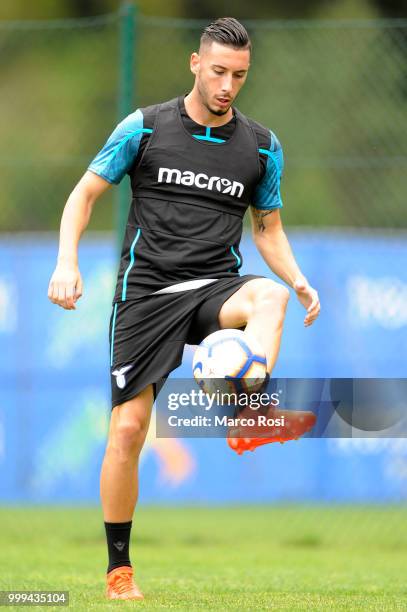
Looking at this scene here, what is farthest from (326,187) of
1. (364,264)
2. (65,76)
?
(65,76)

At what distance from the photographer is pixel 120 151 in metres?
5.90

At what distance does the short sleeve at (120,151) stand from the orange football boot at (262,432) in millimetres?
1284

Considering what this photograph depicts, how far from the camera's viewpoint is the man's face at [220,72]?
573 cm

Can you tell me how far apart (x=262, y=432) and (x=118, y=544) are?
98 centimetres

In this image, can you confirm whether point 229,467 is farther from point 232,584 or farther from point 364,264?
point 232,584

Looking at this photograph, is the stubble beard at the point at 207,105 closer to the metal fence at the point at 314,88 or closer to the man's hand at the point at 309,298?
the man's hand at the point at 309,298

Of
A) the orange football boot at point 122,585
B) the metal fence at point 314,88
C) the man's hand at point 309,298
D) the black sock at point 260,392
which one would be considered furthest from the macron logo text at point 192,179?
the metal fence at point 314,88

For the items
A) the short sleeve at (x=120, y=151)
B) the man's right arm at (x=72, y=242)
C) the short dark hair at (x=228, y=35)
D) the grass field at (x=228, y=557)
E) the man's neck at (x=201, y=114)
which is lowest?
the grass field at (x=228, y=557)

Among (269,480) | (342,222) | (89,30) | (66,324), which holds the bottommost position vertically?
(269,480)

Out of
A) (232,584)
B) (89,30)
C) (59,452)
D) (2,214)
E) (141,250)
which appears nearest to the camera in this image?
(141,250)

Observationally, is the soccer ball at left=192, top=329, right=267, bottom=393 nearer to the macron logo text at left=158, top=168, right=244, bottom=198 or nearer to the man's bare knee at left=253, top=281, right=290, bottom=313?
the man's bare knee at left=253, top=281, right=290, bottom=313

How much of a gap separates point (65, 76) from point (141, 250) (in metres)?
9.19

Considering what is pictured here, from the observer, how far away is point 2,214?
38.7ft

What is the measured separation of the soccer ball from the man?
0.86 ft
